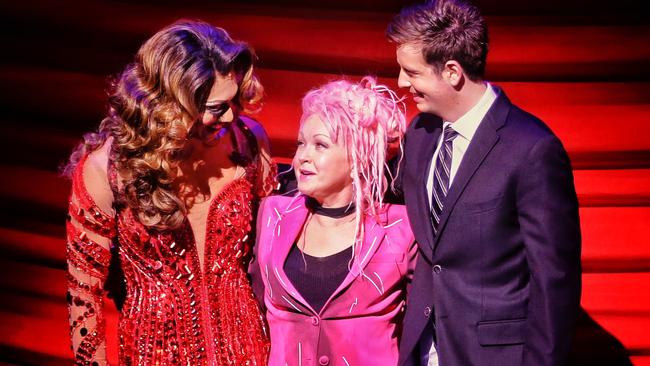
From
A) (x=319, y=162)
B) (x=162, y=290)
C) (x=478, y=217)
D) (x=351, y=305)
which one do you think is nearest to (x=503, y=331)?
(x=478, y=217)

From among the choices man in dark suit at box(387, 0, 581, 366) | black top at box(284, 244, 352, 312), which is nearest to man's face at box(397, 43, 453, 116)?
man in dark suit at box(387, 0, 581, 366)

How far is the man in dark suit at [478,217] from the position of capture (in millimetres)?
2074

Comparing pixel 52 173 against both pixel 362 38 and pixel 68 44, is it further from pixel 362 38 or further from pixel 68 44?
pixel 362 38

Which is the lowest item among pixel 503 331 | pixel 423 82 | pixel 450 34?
pixel 503 331

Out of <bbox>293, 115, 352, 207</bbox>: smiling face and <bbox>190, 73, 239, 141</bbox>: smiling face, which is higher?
<bbox>190, 73, 239, 141</bbox>: smiling face

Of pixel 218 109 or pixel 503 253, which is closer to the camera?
pixel 503 253

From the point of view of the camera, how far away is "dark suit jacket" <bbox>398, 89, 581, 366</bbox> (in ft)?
6.77

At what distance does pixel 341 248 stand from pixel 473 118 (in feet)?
1.86

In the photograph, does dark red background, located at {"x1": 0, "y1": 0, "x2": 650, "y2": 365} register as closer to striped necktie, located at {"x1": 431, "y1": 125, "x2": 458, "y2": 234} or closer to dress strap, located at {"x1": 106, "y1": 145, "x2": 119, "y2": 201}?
striped necktie, located at {"x1": 431, "y1": 125, "x2": 458, "y2": 234}

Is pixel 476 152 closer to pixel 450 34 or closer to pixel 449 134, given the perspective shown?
pixel 449 134

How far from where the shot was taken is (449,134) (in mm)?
2295

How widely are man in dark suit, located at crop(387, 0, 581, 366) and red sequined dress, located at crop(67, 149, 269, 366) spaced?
1.84 feet

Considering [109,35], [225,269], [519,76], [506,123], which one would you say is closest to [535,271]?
[506,123]

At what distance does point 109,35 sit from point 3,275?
1.18 meters
